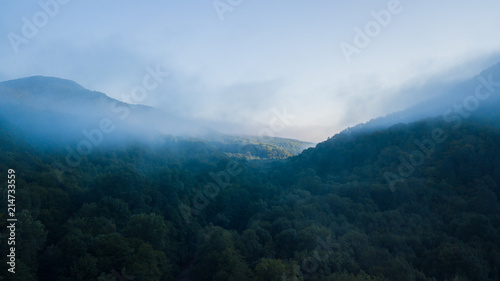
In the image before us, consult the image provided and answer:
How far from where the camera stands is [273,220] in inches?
2029

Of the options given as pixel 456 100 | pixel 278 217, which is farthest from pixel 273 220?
pixel 456 100

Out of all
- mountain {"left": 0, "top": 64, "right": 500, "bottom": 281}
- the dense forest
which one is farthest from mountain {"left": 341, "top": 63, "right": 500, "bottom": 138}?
the dense forest

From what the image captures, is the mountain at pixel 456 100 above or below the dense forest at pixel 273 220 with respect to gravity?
above

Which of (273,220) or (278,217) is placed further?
(273,220)

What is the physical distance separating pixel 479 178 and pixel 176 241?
65006mm

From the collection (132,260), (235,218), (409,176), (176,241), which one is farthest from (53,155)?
(409,176)

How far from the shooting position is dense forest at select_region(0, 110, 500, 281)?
2914 cm

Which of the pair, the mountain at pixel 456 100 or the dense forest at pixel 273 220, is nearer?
the dense forest at pixel 273 220

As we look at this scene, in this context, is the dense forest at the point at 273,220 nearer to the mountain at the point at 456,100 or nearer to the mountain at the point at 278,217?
the mountain at the point at 278,217

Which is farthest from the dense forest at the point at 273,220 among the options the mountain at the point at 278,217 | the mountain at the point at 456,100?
the mountain at the point at 456,100

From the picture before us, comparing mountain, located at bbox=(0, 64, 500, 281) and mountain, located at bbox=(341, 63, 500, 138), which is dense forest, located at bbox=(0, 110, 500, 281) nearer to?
mountain, located at bbox=(0, 64, 500, 281)

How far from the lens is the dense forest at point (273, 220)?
29.1 meters

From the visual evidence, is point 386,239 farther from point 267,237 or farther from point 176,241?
point 176,241

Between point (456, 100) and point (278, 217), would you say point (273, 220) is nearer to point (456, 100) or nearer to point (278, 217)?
point (278, 217)
